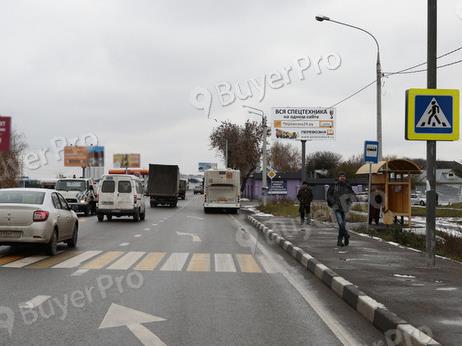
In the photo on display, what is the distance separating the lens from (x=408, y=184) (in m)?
20.0

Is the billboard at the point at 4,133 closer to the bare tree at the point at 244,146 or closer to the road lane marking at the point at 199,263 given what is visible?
the road lane marking at the point at 199,263

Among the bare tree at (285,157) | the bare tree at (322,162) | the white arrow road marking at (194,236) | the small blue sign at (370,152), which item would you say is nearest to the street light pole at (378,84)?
the small blue sign at (370,152)

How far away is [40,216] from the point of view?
11953 mm

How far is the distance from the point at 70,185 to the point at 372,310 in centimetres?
2461

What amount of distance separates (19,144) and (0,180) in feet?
75.6

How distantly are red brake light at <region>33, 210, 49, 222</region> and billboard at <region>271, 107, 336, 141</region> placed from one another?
31397 millimetres

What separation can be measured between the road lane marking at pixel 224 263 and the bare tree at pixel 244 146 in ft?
194

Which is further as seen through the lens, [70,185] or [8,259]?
[70,185]

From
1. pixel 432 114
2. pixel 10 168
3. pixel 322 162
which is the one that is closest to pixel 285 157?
pixel 322 162

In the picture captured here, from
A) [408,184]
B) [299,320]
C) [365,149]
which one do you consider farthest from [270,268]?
[408,184]

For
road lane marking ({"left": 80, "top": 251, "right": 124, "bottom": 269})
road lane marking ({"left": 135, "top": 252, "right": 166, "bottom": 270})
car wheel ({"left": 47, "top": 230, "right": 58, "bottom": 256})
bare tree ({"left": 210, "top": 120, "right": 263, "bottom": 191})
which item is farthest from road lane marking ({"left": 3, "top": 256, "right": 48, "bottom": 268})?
bare tree ({"left": 210, "top": 120, "right": 263, "bottom": 191})

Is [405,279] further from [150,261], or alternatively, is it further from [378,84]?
[378,84]

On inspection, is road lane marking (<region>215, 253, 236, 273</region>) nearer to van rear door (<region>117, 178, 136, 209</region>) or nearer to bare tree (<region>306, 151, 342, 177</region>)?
van rear door (<region>117, 178, 136, 209</region>)

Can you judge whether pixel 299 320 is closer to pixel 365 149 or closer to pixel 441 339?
pixel 441 339
